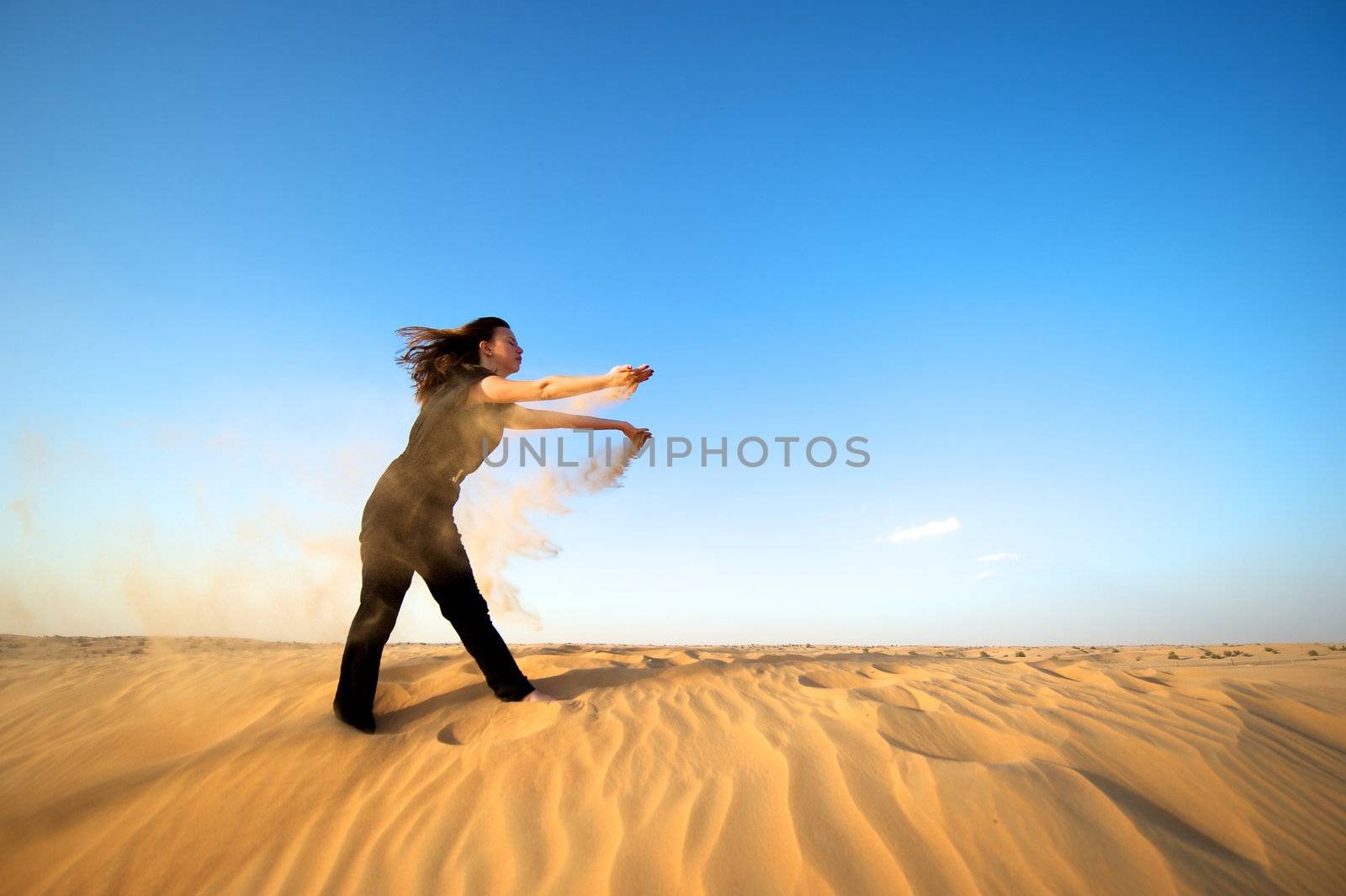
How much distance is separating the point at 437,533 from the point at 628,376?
154cm

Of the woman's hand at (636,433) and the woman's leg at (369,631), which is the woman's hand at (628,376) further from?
the woman's leg at (369,631)

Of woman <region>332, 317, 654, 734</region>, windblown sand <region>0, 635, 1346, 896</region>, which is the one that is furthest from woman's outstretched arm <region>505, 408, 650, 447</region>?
windblown sand <region>0, 635, 1346, 896</region>

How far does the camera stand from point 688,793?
2.71 m

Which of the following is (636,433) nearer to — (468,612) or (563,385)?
(563,385)

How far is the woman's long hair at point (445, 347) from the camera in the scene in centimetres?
402

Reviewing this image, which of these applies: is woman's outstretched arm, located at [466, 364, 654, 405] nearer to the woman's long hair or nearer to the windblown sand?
the woman's long hair

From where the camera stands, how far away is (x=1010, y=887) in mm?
2137

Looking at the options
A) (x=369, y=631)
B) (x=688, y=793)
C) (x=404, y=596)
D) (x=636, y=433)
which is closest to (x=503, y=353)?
(x=636, y=433)

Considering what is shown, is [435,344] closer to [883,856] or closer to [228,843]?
[228,843]

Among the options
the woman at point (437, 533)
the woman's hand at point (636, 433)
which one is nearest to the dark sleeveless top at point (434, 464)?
the woman at point (437, 533)

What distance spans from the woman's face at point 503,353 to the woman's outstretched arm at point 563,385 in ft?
2.12

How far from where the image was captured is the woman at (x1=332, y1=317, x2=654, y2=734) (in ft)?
11.6

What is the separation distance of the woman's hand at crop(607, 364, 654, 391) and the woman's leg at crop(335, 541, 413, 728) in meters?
1.71

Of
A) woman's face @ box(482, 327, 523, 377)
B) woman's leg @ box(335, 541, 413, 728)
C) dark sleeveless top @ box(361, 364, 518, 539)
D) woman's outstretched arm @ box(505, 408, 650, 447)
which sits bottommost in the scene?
woman's leg @ box(335, 541, 413, 728)
